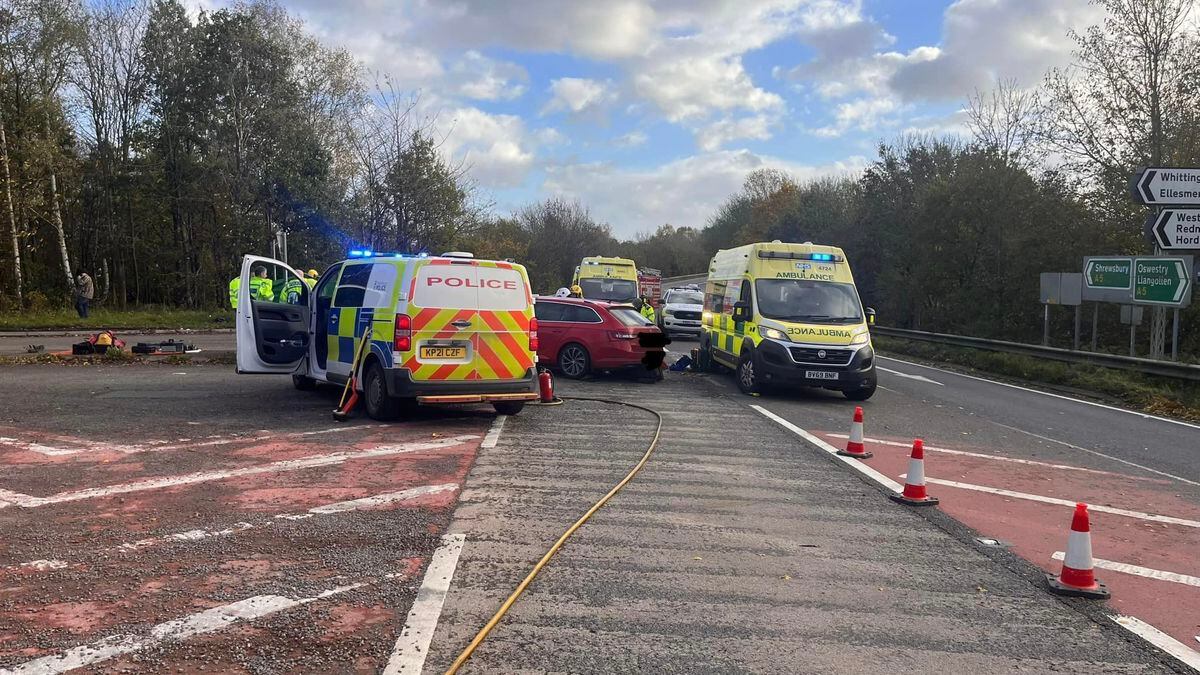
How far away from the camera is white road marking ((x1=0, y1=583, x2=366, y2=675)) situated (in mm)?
3416

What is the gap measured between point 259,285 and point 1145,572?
990cm

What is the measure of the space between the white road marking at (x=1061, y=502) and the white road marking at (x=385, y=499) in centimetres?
432

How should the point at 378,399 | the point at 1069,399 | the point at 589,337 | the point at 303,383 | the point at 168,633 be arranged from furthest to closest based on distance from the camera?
the point at 1069,399 → the point at 589,337 → the point at 303,383 → the point at 378,399 → the point at 168,633

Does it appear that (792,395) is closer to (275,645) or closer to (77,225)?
(275,645)

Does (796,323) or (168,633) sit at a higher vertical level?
(796,323)

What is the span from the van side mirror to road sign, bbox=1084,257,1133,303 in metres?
8.96

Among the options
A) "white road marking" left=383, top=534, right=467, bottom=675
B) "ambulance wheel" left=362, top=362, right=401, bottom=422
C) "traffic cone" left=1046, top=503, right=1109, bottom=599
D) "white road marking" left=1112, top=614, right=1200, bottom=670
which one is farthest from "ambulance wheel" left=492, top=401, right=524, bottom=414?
"white road marking" left=1112, top=614, right=1200, bottom=670

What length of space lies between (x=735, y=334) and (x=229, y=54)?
1076 inches

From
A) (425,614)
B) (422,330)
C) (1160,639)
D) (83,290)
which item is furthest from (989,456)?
(83,290)

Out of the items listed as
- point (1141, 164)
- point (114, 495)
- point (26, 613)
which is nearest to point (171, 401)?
point (114, 495)

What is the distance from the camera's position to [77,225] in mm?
36531

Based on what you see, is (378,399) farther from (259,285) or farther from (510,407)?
(259,285)

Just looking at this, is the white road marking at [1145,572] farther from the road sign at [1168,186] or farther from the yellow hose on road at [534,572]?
the road sign at [1168,186]

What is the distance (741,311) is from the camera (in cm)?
1392
